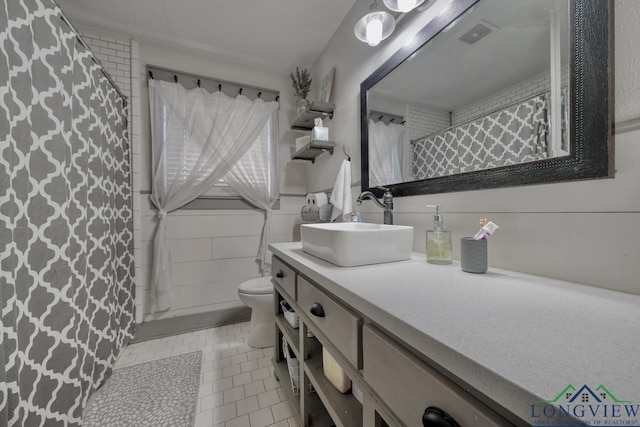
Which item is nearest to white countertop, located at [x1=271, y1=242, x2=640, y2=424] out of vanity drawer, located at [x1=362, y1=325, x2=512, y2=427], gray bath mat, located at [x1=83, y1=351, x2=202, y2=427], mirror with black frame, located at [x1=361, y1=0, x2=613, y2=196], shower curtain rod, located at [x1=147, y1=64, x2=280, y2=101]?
vanity drawer, located at [x1=362, y1=325, x2=512, y2=427]

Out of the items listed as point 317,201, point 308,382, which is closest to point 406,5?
point 317,201

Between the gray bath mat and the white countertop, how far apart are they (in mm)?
1203

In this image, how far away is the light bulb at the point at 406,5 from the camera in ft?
3.26

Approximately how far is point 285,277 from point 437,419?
2.74ft

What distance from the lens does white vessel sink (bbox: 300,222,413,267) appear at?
0.79m

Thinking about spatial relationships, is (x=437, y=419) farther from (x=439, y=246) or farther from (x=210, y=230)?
(x=210, y=230)

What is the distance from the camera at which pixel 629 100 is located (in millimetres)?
540

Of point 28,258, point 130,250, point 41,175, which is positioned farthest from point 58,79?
point 130,250

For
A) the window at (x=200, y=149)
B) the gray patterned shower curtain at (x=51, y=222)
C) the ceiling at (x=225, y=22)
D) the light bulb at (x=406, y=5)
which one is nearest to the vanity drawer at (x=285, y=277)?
the gray patterned shower curtain at (x=51, y=222)

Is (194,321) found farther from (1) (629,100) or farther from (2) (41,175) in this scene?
Answer: (1) (629,100)

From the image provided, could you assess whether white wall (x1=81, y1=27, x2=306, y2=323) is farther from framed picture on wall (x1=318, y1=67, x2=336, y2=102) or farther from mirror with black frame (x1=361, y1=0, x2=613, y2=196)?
mirror with black frame (x1=361, y1=0, x2=613, y2=196)

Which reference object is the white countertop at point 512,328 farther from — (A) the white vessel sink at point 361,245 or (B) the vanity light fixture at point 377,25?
(B) the vanity light fixture at point 377,25

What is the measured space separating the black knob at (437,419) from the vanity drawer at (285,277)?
2.24 ft

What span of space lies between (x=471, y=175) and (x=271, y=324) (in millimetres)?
1624
